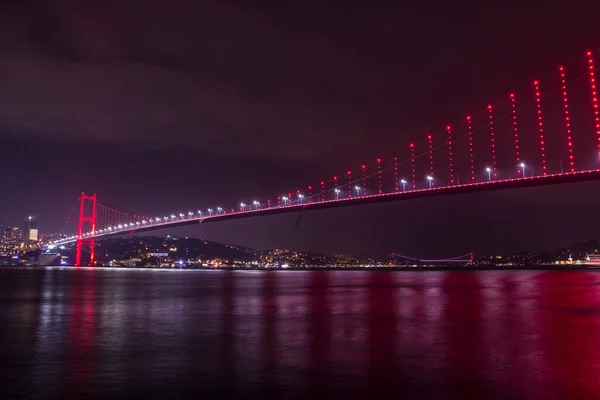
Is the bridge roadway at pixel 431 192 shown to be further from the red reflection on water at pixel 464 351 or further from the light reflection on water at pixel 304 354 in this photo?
the red reflection on water at pixel 464 351

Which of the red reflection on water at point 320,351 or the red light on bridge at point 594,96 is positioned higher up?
the red light on bridge at point 594,96

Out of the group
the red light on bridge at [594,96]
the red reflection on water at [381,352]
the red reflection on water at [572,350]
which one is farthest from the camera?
the red light on bridge at [594,96]

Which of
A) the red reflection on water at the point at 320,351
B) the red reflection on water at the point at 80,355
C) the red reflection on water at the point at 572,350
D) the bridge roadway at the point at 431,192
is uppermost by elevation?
the bridge roadway at the point at 431,192

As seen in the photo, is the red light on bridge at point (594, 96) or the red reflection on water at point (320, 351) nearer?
the red reflection on water at point (320, 351)

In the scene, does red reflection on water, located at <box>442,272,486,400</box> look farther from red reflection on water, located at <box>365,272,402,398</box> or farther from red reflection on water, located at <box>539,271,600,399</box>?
red reflection on water, located at <box>539,271,600,399</box>

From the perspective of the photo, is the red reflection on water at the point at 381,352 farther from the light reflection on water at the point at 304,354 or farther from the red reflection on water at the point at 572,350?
the red reflection on water at the point at 572,350

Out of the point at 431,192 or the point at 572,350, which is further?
the point at 431,192

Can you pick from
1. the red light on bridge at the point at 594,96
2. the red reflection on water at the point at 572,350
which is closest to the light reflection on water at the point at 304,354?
the red reflection on water at the point at 572,350

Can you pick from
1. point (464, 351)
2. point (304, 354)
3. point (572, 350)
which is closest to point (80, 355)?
point (304, 354)

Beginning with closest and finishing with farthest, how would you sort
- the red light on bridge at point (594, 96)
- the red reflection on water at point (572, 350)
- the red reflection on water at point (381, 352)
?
the red reflection on water at point (572, 350)
the red reflection on water at point (381, 352)
the red light on bridge at point (594, 96)

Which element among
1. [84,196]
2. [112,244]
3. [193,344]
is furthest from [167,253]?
[193,344]

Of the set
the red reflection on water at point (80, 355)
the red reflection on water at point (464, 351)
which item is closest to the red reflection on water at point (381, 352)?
the red reflection on water at point (464, 351)

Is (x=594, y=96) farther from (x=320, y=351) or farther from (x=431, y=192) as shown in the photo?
(x=320, y=351)
